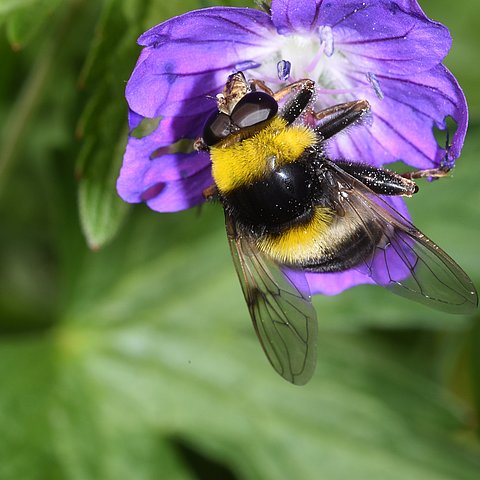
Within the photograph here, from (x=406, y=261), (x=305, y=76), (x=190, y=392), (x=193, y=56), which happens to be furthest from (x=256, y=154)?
(x=190, y=392)

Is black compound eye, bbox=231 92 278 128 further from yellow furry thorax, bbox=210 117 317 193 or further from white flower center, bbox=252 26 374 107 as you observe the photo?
white flower center, bbox=252 26 374 107

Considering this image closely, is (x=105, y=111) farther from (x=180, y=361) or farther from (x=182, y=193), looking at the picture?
(x=180, y=361)

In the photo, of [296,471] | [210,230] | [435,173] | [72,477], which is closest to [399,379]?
[296,471]

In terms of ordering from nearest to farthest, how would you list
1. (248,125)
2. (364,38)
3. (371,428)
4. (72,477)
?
1. (248,125)
2. (364,38)
3. (72,477)
4. (371,428)

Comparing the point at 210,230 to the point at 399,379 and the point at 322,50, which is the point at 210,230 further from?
the point at 322,50

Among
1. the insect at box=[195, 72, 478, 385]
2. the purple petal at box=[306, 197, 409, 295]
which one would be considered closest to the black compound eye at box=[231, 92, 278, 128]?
the insect at box=[195, 72, 478, 385]

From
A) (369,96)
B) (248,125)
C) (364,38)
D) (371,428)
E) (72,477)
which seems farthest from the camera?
(371,428)
